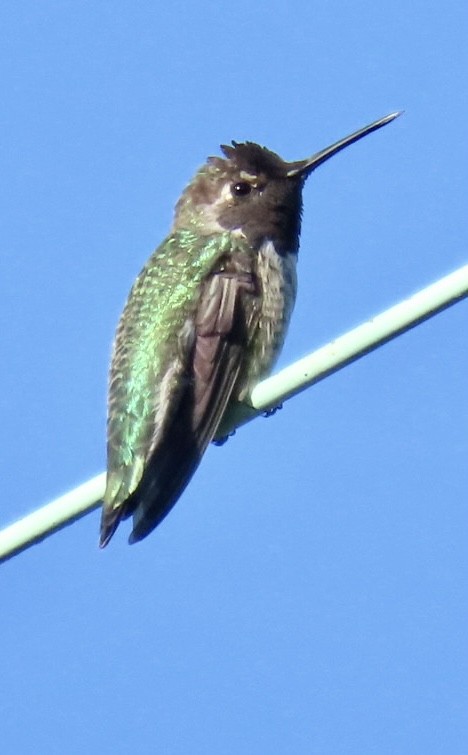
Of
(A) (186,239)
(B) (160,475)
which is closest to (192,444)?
(B) (160,475)

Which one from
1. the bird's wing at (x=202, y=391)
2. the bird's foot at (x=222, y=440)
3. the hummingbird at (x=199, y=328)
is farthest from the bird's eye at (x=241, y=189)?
the bird's foot at (x=222, y=440)

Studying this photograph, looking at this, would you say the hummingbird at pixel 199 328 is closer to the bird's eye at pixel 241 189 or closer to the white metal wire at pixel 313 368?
the bird's eye at pixel 241 189

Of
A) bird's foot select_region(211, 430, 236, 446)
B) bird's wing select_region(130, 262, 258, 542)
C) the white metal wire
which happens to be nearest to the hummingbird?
→ bird's wing select_region(130, 262, 258, 542)

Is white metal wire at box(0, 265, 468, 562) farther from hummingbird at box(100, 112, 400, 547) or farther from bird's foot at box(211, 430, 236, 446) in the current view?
bird's foot at box(211, 430, 236, 446)

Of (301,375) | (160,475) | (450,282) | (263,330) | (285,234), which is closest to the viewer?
(450,282)

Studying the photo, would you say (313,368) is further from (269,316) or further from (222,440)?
(222,440)

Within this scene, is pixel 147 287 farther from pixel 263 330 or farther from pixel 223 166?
pixel 223 166
